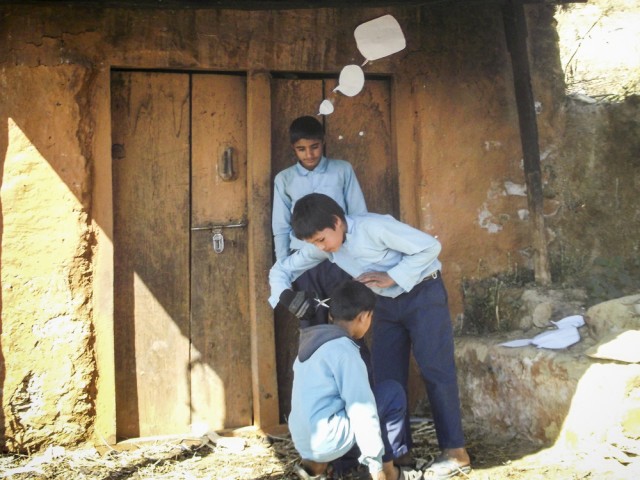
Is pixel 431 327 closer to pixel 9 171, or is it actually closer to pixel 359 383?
pixel 359 383

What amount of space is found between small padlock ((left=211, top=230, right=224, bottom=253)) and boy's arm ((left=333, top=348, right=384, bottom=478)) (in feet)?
5.49

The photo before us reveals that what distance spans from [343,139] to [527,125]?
3.70 ft

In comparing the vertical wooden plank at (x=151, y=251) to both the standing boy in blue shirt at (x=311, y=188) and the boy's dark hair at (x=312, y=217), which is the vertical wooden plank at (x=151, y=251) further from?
the boy's dark hair at (x=312, y=217)

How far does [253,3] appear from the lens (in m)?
4.61

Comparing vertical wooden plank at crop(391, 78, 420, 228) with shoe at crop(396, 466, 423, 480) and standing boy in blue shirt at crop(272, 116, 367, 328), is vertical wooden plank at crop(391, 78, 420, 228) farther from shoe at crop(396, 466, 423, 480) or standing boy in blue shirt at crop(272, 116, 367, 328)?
shoe at crop(396, 466, 423, 480)

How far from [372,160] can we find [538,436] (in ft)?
6.27

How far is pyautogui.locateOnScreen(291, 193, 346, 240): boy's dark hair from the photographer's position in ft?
12.6

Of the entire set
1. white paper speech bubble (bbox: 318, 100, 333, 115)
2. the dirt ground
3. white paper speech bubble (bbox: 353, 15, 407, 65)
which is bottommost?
the dirt ground

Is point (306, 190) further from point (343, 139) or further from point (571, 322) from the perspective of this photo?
point (571, 322)

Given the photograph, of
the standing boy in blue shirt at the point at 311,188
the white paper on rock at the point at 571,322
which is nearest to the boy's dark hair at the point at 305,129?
the standing boy in blue shirt at the point at 311,188

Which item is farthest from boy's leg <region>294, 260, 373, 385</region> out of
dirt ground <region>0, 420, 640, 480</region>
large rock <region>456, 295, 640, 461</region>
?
large rock <region>456, 295, 640, 461</region>

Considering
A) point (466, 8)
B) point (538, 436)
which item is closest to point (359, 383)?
point (538, 436)

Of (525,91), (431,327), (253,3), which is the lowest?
(431,327)

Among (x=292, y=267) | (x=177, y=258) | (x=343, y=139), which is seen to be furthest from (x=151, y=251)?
(x=343, y=139)
